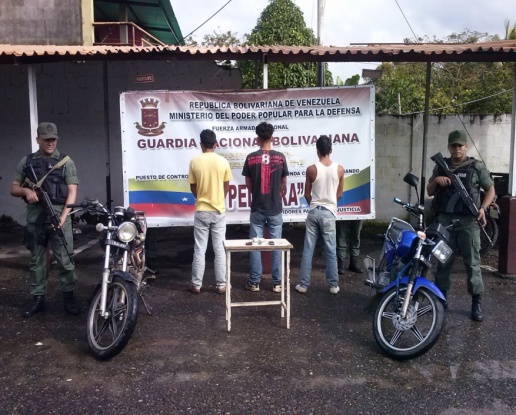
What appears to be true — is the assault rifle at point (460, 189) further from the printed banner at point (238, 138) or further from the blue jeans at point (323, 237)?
the printed banner at point (238, 138)

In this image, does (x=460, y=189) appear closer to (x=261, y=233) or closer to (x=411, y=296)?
(x=411, y=296)

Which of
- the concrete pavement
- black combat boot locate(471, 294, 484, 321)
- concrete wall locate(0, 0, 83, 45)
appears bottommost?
the concrete pavement

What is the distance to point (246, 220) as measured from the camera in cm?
686

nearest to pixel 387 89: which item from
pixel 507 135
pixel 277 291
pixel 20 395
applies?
pixel 507 135

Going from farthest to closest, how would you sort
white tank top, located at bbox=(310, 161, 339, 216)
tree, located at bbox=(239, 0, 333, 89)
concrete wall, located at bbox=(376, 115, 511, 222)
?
tree, located at bbox=(239, 0, 333, 89), concrete wall, located at bbox=(376, 115, 511, 222), white tank top, located at bbox=(310, 161, 339, 216)

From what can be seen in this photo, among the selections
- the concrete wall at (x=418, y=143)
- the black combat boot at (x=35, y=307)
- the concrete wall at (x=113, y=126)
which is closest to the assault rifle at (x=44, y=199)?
the black combat boot at (x=35, y=307)

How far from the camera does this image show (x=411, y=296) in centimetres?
435

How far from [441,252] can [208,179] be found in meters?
2.52

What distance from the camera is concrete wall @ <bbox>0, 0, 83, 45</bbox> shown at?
9.90 metres

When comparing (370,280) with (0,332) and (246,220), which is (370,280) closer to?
(246,220)

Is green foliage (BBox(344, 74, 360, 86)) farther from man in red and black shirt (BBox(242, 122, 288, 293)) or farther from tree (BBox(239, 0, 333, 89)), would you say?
man in red and black shirt (BBox(242, 122, 288, 293))

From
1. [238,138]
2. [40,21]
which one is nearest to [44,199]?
[238,138]

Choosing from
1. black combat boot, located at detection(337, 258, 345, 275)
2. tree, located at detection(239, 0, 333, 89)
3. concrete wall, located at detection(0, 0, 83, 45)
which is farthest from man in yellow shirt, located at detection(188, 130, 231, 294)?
tree, located at detection(239, 0, 333, 89)

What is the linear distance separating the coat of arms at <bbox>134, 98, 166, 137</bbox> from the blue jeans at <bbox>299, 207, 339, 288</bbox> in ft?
7.17
